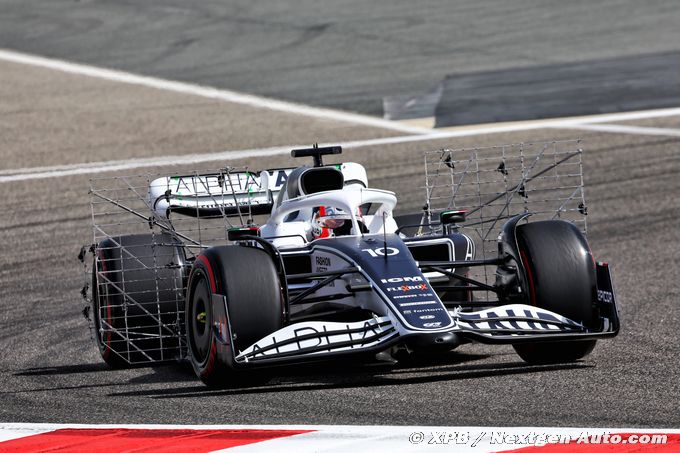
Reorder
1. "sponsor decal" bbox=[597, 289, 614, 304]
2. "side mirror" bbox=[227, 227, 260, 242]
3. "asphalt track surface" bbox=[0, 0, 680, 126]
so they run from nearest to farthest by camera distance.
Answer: "sponsor decal" bbox=[597, 289, 614, 304] → "side mirror" bbox=[227, 227, 260, 242] → "asphalt track surface" bbox=[0, 0, 680, 126]

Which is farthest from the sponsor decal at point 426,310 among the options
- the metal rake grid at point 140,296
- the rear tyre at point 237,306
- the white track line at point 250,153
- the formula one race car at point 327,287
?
the white track line at point 250,153

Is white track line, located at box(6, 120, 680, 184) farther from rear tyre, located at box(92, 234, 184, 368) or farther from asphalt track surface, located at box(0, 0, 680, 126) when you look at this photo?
rear tyre, located at box(92, 234, 184, 368)

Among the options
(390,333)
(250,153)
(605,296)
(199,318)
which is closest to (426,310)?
(390,333)

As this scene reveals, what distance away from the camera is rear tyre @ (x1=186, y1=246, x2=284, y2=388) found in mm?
8305

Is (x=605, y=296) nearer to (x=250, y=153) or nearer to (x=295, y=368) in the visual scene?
(x=295, y=368)

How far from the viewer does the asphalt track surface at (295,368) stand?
767cm

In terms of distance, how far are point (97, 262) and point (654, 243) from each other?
6886mm

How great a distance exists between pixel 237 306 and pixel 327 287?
44.5 inches

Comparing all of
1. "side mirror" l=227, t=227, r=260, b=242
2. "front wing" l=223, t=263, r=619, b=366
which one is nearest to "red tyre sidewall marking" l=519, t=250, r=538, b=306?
"front wing" l=223, t=263, r=619, b=366

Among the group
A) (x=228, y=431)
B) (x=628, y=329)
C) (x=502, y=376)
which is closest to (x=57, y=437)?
(x=228, y=431)

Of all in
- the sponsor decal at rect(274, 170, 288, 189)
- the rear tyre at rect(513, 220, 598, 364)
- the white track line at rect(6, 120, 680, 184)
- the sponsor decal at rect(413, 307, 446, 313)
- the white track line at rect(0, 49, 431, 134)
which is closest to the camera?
the sponsor decal at rect(413, 307, 446, 313)

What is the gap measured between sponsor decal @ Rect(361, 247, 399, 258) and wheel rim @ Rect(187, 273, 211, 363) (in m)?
1.10

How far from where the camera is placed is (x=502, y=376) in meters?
8.56

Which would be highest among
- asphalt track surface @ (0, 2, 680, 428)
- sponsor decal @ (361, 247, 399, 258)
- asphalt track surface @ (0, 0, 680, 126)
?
asphalt track surface @ (0, 0, 680, 126)
